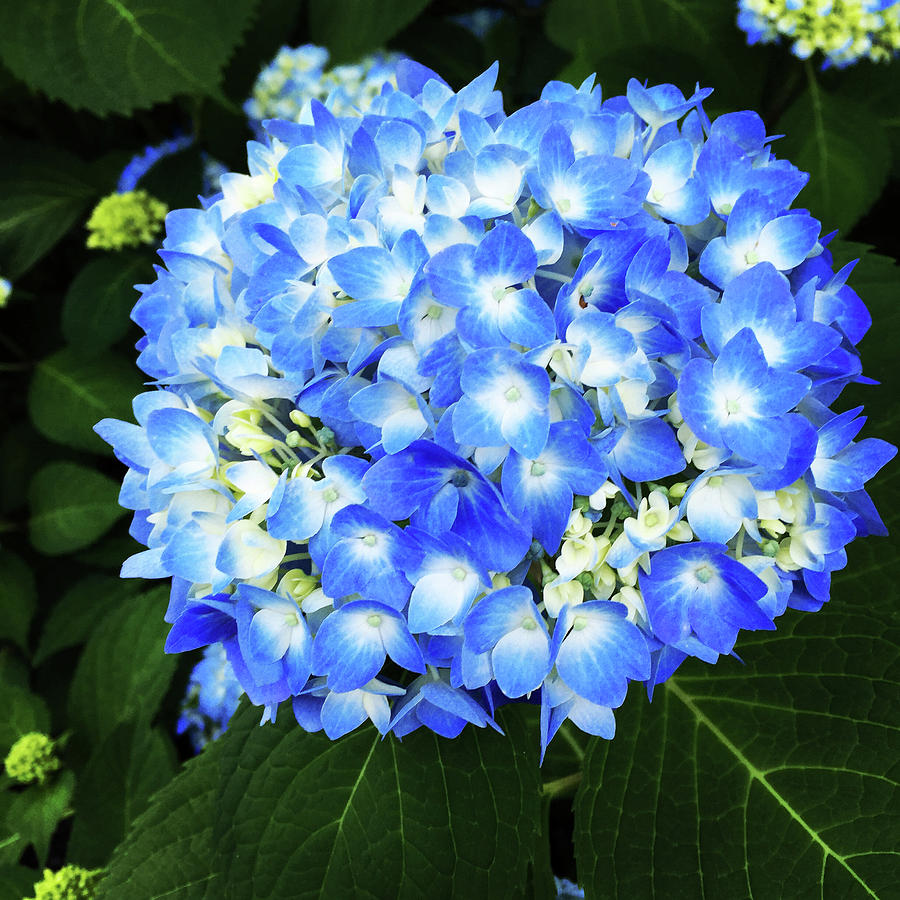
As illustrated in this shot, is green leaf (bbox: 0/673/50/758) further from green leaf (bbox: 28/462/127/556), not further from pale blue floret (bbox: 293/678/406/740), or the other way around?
pale blue floret (bbox: 293/678/406/740)

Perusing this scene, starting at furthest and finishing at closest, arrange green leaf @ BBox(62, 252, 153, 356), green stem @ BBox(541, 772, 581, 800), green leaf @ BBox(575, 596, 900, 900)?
green leaf @ BBox(62, 252, 153, 356) < green stem @ BBox(541, 772, 581, 800) < green leaf @ BBox(575, 596, 900, 900)

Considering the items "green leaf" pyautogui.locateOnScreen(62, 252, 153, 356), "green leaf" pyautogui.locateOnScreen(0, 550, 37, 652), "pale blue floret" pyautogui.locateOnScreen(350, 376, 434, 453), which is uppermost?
"pale blue floret" pyautogui.locateOnScreen(350, 376, 434, 453)

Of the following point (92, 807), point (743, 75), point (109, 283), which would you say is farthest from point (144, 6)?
point (92, 807)

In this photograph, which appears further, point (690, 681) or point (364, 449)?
point (690, 681)

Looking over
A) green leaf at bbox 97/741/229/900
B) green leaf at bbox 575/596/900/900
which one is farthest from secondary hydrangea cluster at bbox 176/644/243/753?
green leaf at bbox 575/596/900/900

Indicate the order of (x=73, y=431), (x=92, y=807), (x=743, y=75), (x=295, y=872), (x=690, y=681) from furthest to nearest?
(x=73, y=431), (x=743, y=75), (x=92, y=807), (x=690, y=681), (x=295, y=872)

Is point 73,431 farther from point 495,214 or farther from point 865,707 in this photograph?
point 865,707

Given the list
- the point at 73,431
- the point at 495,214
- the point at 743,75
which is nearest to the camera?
the point at 495,214
